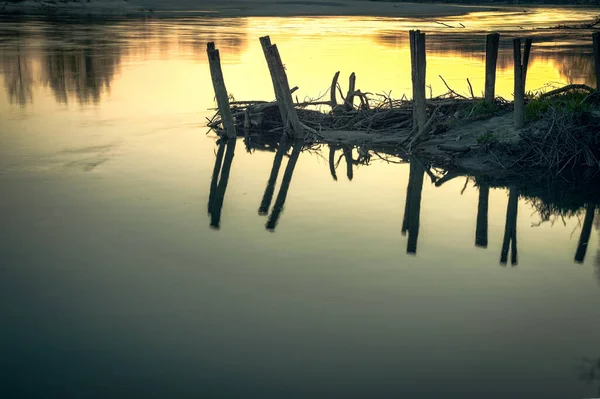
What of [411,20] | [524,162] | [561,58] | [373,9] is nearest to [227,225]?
[524,162]

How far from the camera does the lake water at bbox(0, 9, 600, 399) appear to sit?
6.64 meters

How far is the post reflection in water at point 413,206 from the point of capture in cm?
1012

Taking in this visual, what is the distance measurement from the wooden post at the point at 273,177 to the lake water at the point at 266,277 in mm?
138

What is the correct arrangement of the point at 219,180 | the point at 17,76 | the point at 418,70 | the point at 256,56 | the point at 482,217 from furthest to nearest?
the point at 256,56 → the point at 17,76 → the point at 418,70 → the point at 219,180 → the point at 482,217

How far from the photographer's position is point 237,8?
66.1 meters

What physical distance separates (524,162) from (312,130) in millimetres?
4219

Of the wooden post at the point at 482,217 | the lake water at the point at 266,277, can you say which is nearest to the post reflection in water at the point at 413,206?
the lake water at the point at 266,277

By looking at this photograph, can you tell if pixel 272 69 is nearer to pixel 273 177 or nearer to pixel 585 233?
pixel 273 177

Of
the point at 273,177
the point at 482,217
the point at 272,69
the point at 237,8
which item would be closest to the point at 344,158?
the point at 273,177

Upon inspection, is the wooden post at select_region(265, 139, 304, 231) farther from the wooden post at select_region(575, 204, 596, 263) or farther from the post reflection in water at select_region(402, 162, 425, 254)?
the wooden post at select_region(575, 204, 596, 263)

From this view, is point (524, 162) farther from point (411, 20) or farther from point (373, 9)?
point (373, 9)

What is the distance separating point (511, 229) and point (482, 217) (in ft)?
1.80

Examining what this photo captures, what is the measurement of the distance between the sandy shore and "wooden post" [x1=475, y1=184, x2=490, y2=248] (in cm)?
4834

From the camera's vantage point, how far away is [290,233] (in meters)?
10.3
